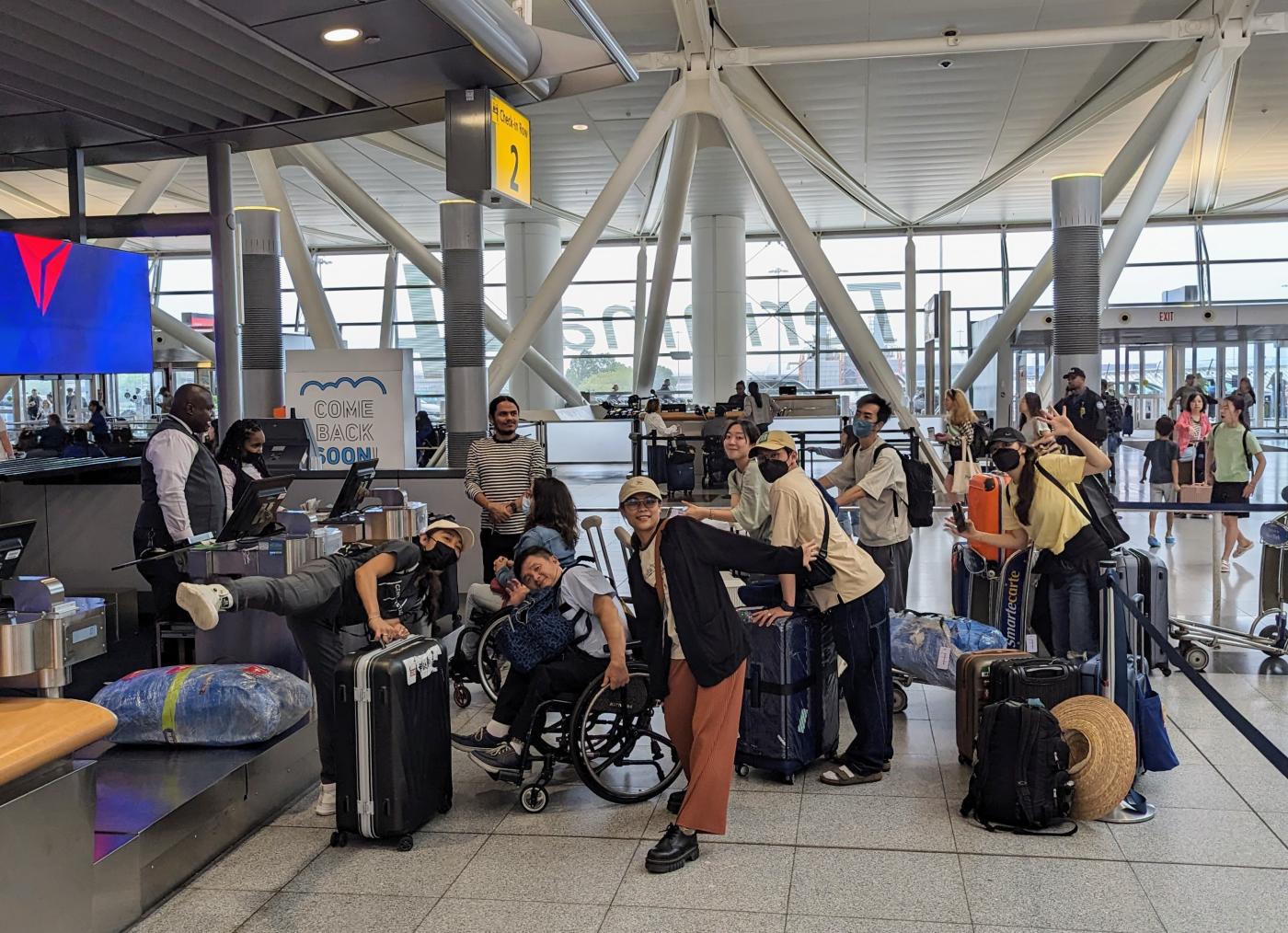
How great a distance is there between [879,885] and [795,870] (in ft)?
1.09

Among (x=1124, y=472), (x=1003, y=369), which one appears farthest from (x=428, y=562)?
(x=1003, y=369)

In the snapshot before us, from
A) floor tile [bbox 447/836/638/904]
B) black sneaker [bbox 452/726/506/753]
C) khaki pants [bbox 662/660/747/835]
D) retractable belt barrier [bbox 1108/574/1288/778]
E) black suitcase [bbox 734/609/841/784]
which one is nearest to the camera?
retractable belt barrier [bbox 1108/574/1288/778]

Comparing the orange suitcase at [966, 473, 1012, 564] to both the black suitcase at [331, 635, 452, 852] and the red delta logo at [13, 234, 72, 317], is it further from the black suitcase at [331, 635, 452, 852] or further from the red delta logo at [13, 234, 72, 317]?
the red delta logo at [13, 234, 72, 317]

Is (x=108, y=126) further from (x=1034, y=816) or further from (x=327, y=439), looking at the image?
(x=1034, y=816)

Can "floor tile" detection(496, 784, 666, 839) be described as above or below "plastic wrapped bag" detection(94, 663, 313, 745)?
below

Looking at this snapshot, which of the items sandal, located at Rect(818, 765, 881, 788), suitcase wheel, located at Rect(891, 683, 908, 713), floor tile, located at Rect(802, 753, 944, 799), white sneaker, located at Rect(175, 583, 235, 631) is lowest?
floor tile, located at Rect(802, 753, 944, 799)

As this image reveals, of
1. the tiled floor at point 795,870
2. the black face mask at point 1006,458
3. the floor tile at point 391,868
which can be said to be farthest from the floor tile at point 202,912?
the black face mask at point 1006,458

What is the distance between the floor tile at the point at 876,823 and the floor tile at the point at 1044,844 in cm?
8

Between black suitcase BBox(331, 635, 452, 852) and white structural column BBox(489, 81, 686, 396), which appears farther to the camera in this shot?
white structural column BBox(489, 81, 686, 396)

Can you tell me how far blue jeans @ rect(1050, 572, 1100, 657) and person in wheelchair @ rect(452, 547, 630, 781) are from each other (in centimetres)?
229

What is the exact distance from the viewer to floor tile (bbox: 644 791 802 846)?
4750mm

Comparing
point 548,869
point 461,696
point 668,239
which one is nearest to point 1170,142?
point 668,239

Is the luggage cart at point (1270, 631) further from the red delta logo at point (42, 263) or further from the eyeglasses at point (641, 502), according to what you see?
the red delta logo at point (42, 263)

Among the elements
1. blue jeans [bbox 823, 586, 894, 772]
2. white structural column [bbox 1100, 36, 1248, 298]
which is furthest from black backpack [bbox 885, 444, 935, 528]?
white structural column [bbox 1100, 36, 1248, 298]
